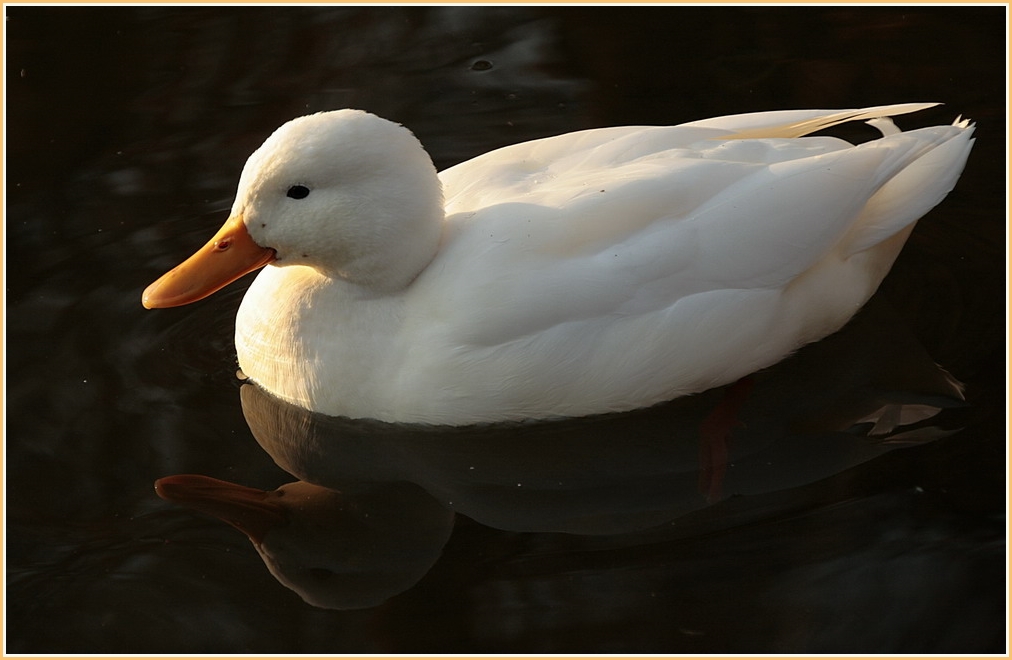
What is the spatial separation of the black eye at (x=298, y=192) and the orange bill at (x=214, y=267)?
0.23 m

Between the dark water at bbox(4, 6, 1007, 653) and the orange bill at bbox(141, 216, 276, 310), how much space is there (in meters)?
0.57

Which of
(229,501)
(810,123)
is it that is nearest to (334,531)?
(229,501)

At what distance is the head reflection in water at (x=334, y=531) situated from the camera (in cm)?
435

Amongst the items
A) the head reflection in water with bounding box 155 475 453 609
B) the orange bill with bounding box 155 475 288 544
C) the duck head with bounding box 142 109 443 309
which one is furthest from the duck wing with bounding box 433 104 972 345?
the orange bill with bounding box 155 475 288 544

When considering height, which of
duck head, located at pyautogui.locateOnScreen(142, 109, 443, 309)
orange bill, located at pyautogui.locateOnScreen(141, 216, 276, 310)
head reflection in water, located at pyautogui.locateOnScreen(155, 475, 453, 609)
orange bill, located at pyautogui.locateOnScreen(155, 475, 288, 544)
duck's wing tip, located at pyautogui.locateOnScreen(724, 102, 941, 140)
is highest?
duck's wing tip, located at pyautogui.locateOnScreen(724, 102, 941, 140)

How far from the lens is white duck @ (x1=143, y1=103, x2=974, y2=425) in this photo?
183 inches

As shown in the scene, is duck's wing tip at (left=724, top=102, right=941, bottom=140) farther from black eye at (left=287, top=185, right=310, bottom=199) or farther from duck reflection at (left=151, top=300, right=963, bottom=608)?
black eye at (left=287, top=185, right=310, bottom=199)

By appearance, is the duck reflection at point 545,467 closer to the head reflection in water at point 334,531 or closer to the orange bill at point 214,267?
the head reflection in water at point 334,531

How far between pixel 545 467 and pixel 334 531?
0.83m

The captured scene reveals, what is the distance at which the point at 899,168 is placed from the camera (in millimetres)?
5117

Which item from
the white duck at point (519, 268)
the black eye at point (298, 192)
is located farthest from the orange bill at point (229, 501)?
the black eye at point (298, 192)

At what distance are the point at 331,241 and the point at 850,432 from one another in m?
2.10

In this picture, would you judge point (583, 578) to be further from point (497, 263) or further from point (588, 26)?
point (588, 26)

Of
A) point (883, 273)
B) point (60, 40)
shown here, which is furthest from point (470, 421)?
point (60, 40)
